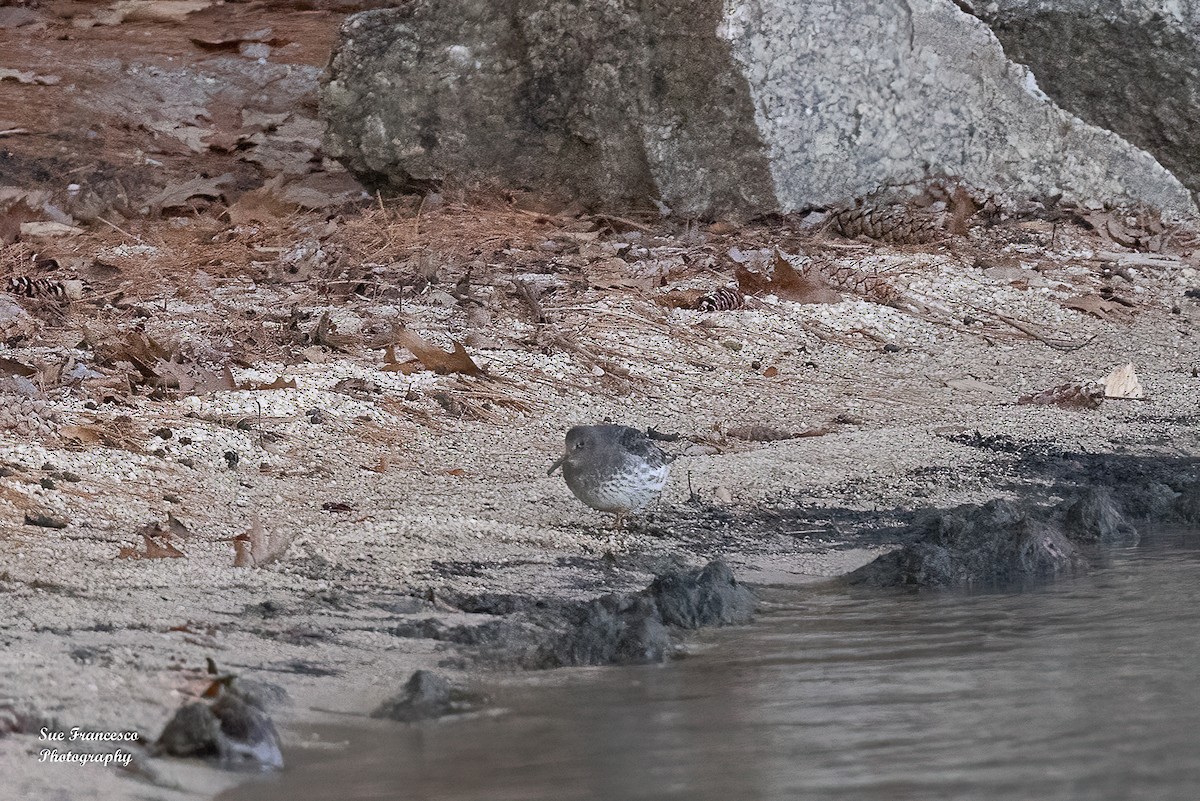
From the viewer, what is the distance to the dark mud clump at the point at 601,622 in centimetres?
346

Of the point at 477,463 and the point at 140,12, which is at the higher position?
the point at 140,12

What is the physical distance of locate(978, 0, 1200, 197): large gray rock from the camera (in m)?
9.08

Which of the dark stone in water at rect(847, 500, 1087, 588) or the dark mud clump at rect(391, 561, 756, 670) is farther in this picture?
the dark stone in water at rect(847, 500, 1087, 588)

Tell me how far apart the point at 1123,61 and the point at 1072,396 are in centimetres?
385

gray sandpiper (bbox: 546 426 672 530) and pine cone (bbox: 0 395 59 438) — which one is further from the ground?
pine cone (bbox: 0 395 59 438)

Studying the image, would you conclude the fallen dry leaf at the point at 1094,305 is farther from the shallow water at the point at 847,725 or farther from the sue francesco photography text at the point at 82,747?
the sue francesco photography text at the point at 82,747

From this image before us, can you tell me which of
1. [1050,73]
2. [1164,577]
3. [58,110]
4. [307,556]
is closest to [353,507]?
[307,556]

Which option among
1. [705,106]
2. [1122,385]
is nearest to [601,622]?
[1122,385]

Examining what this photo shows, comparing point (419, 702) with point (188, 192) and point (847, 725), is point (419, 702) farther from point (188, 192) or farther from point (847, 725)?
point (188, 192)

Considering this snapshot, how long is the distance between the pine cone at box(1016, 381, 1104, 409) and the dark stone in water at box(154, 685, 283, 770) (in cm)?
447

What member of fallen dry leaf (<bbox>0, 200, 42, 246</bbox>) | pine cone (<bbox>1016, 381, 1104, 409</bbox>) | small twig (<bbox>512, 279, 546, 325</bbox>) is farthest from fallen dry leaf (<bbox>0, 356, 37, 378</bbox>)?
pine cone (<bbox>1016, 381, 1104, 409</bbox>)

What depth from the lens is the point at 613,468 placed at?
4465mm

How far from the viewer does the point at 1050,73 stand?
31.0 feet

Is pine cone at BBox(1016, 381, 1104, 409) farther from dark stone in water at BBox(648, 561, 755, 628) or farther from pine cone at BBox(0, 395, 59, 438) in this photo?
pine cone at BBox(0, 395, 59, 438)
